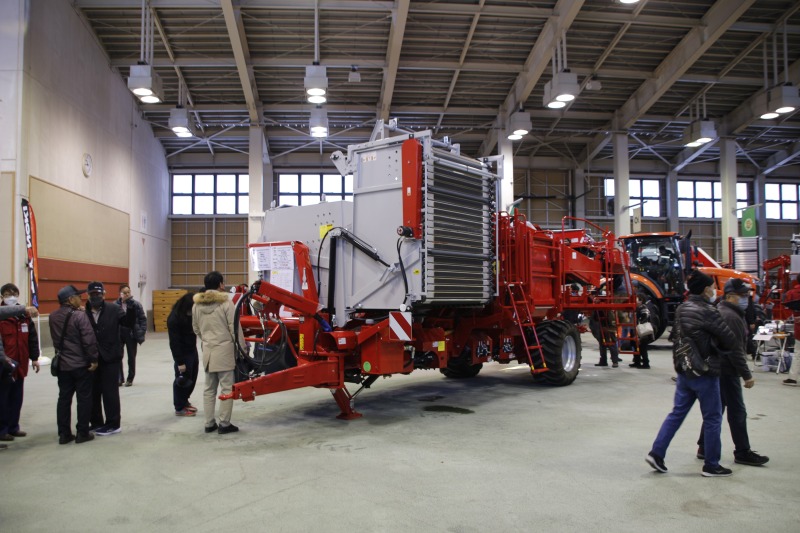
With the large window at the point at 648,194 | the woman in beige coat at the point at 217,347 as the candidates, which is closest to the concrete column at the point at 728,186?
the large window at the point at 648,194

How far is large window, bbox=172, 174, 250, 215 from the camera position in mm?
27703

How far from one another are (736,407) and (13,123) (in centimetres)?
1560

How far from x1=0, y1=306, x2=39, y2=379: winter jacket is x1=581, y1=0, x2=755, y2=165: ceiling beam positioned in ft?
58.4

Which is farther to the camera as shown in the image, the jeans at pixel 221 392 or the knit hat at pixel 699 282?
the jeans at pixel 221 392

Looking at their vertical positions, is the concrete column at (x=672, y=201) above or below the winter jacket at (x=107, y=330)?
above

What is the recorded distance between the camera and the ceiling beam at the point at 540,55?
15.9 metres

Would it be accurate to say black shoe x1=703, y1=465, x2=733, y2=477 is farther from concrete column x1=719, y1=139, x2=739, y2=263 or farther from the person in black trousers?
concrete column x1=719, y1=139, x2=739, y2=263

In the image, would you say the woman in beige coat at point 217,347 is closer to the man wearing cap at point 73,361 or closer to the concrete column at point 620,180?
the man wearing cap at point 73,361

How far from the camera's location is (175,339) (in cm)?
693

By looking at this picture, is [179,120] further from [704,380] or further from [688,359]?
[704,380]

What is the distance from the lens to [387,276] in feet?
21.6

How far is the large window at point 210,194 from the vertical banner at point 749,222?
70.3 ft

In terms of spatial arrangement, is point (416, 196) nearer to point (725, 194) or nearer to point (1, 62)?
point (1, 62)

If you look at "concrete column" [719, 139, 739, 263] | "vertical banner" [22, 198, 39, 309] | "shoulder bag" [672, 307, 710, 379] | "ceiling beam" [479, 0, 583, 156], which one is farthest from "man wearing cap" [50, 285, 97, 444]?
"concrete column" [719, 139, 739, 263]
